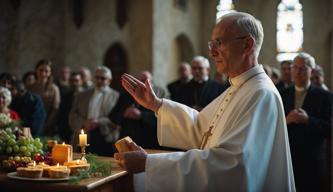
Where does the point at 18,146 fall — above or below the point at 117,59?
below

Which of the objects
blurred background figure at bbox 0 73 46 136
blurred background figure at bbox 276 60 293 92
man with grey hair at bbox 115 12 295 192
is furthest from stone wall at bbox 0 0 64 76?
man with grey hair at bbox 115 12 295 192

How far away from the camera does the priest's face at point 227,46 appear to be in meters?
2.50

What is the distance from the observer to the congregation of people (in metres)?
4.47

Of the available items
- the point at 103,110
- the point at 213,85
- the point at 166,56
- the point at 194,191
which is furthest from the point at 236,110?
the point at 166,56

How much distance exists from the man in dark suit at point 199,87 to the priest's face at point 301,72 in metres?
1.63

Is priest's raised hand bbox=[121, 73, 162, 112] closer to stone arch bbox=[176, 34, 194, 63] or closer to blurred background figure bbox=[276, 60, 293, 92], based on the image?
blurred background figure bbox=[276, 60, 293, 92]

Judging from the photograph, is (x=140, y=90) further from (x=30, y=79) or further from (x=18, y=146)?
(x=30, y=79)

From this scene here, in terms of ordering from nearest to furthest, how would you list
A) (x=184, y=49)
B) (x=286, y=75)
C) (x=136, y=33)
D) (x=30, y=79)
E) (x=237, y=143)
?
(x=237, y=143) → (x=286, y=75) → (x=30, y=79) → (x=136, y=33) → (x=184, y=49)

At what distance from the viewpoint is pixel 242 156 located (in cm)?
223

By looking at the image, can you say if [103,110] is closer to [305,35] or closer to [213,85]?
[213,85]

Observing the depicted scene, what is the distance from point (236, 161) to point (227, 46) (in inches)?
25.0

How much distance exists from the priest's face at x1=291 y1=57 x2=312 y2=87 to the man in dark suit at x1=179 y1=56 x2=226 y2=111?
163 cm

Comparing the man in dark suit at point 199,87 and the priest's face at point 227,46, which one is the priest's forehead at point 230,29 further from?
the man in dark suit at point 199,87

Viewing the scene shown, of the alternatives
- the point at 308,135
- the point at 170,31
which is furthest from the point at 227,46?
the point at 170,31
